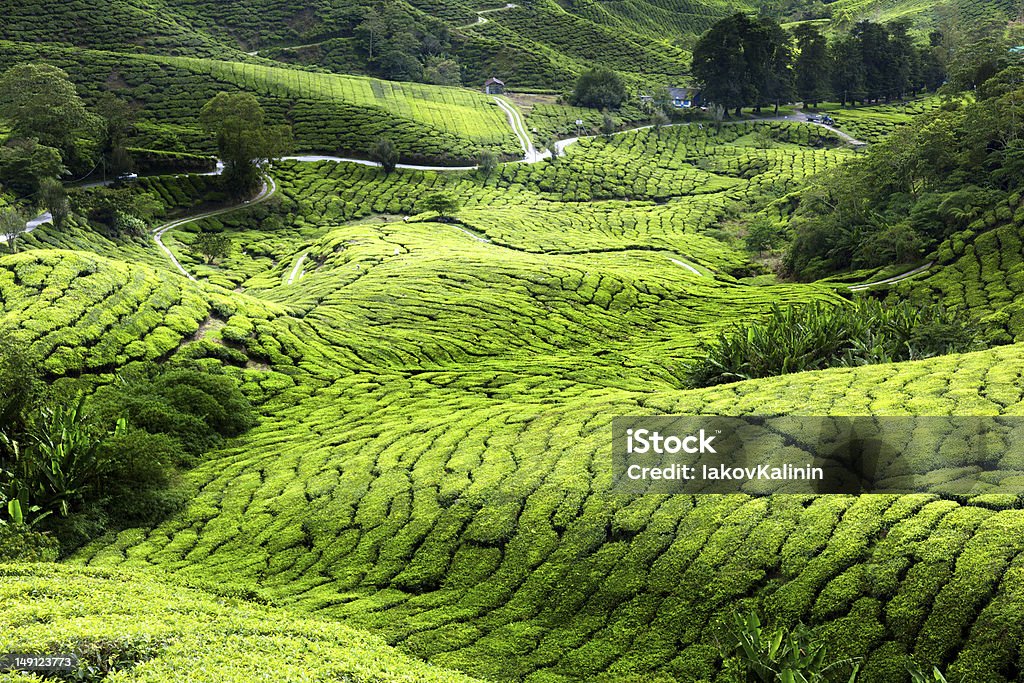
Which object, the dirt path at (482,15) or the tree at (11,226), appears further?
the dirt path at (482,15)

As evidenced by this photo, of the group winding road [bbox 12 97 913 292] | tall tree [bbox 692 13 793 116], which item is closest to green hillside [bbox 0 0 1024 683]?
winding road [bbox 12 97 913 292]

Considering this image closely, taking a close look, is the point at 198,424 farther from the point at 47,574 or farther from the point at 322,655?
the point at 322,655

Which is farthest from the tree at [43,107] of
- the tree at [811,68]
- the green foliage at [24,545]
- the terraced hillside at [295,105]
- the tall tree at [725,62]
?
the tree at [811,68]

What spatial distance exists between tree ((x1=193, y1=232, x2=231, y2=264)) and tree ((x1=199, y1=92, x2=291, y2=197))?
14056 millimetres

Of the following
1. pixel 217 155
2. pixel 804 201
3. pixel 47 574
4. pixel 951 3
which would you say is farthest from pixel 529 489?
pixel 951 3

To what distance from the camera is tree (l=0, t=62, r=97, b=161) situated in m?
63.8

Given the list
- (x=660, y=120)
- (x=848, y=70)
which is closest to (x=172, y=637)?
(x=660, y=120)

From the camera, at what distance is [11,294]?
29.6m

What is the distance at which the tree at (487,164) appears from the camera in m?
85.9

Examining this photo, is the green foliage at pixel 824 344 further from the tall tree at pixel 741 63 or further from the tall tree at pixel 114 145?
the tall tree at pixel 741 63

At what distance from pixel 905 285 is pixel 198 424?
117ft

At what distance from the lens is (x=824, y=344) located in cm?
2608

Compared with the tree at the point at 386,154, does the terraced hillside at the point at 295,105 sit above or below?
above

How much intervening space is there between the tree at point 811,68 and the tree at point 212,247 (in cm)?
8692
